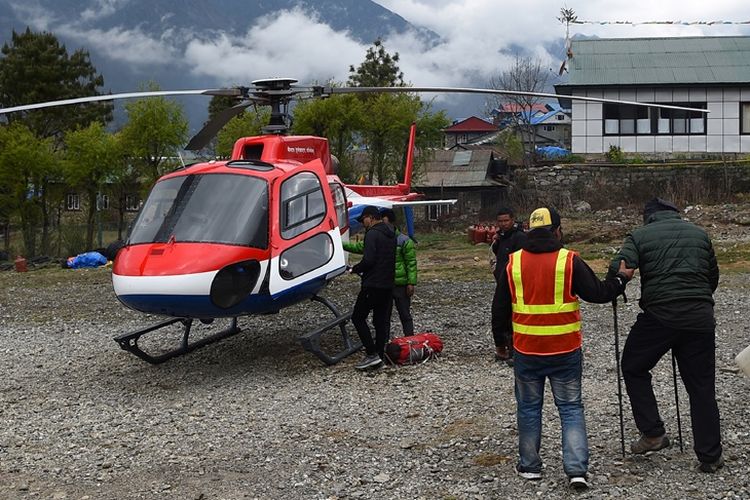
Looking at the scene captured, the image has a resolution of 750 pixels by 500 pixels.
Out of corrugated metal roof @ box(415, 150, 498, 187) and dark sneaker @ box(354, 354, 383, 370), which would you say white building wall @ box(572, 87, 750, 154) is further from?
dark sneaker @ box(354, 354, 383, 370)

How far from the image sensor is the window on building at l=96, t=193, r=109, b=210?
27544 mm

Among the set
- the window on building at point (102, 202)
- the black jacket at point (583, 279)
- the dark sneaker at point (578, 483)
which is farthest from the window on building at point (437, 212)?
the dark sneaker at point (578, 483)

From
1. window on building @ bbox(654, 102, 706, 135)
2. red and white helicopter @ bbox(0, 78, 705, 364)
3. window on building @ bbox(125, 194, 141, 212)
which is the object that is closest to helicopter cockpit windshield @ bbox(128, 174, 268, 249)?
red and white helicopter @ bbox(0, 78, 705, 364)

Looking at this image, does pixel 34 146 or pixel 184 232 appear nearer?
pixel 184 232

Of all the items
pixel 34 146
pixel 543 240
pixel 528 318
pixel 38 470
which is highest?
pixel 34 146

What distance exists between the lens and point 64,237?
25.0 meters

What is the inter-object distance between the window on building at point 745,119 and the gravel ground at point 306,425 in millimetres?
21476

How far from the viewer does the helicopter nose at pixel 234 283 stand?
25.7 ft

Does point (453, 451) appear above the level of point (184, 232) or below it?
below

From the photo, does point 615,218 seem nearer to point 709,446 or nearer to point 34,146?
point 34,146

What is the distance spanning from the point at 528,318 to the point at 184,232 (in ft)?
12.9

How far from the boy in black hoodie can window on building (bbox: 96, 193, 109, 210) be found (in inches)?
818

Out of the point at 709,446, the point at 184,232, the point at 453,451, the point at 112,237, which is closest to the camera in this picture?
the point at 709,446

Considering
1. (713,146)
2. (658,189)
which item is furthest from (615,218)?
(713,146)
